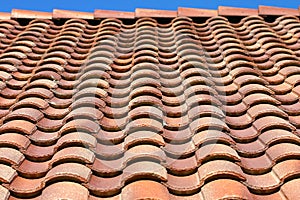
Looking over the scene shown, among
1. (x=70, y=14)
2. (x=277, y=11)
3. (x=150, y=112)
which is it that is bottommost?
(x=150, y=112)

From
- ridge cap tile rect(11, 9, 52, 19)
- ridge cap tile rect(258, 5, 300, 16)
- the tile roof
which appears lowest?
the tile roof

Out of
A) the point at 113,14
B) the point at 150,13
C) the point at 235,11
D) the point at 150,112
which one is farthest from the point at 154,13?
the point at 150,112

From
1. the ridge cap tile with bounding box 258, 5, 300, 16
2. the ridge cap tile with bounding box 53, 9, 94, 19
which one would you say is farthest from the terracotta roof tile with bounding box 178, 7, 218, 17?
the ridge cap tile with bounding box 53, 9, 94, 19

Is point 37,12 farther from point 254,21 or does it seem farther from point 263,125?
point 263,125

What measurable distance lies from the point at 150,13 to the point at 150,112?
275 centimetres

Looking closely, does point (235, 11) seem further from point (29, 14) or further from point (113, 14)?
point (29, 14)

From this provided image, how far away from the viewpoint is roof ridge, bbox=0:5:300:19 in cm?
542

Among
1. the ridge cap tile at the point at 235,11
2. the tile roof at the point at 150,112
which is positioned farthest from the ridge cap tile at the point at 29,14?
the ridge cap tile at the point at 235,11

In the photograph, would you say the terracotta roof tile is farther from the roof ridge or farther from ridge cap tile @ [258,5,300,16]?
ridge cap tile @ [258,5,300,16]

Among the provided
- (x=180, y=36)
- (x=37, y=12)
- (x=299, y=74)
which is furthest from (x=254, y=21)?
(x=37, y=12)

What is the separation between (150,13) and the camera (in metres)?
5.44

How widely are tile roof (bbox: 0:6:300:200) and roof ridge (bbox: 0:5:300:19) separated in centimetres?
37

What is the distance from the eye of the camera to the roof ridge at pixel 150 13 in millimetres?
5418

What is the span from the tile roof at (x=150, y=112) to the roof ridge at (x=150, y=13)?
0.37 m
